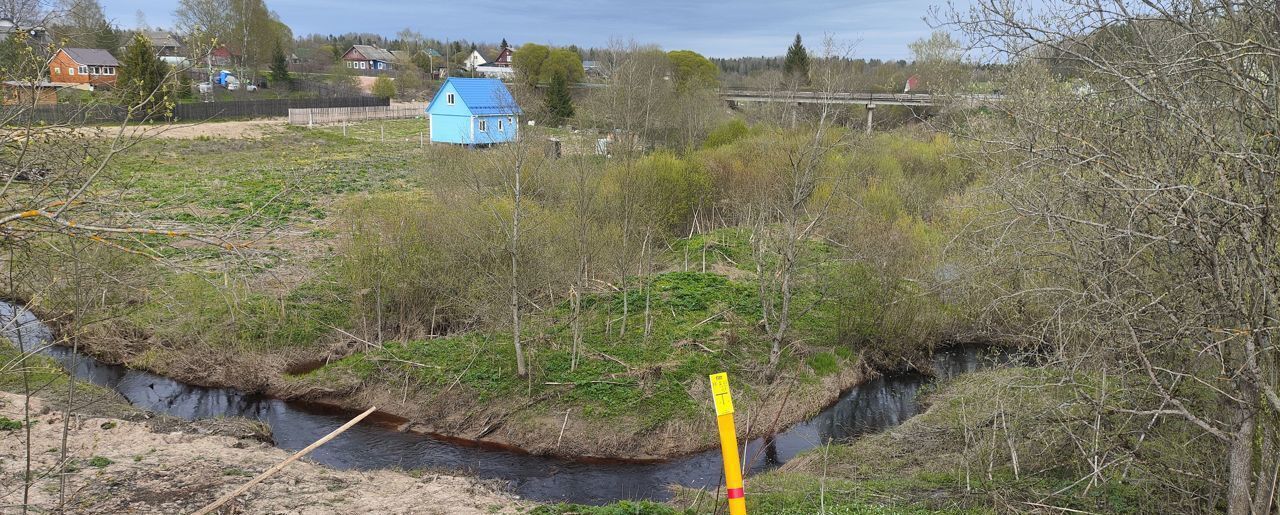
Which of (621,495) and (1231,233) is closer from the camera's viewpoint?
(1231,233)

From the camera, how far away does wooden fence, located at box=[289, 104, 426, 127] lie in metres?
55.5

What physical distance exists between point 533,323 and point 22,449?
9394 millimetres

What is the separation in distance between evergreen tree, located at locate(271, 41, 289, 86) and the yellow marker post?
67.4 m

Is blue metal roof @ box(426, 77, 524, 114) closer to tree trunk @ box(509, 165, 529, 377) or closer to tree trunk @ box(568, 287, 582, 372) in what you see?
tree trunk @ box(568, 287, 582, 372)

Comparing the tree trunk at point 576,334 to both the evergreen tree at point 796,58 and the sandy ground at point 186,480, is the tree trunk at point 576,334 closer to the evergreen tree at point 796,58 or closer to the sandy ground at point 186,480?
the sandy ground at point 186,480

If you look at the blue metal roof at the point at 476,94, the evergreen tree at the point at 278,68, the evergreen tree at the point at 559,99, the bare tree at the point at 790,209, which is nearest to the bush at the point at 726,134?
the bare tree at the point at 790,209

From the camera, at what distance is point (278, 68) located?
6531 centimetres

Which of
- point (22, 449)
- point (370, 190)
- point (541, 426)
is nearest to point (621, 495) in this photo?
point (541, 426)

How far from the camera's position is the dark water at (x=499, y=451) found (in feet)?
46.3

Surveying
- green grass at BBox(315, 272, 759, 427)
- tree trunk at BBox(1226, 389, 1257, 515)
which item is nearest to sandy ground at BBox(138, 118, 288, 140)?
green grass at BBox(315, 272, 759, 427)

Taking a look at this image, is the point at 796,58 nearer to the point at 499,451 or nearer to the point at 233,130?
the point at 233,130

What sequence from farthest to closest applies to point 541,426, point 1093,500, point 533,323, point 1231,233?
A: 1. point 533,323
2. point 541,426
3. point 1093,500
4. point 1231,233

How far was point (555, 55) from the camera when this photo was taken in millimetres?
53500

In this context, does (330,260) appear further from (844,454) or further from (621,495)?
(844,454)
